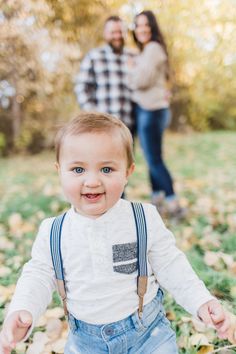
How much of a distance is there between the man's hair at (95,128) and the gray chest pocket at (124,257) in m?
0.25

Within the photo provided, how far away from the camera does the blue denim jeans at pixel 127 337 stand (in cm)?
143

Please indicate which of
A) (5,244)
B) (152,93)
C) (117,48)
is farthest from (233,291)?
(117,48)

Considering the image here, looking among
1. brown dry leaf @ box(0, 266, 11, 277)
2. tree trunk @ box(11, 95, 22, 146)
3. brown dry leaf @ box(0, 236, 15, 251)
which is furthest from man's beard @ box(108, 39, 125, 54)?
tree trunk @ box(11, 95, 22, 146)

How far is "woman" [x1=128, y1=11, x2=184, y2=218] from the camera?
3.39 m

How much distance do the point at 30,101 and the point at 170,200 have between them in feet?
13.2

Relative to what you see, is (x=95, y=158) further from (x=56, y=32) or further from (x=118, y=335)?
(x=56, y=32)

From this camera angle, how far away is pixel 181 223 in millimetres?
3467

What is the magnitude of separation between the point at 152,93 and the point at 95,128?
6.99 ft

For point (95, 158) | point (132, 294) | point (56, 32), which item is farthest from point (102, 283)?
point (56, 32)

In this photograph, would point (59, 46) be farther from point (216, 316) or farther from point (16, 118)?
point (216, 316)

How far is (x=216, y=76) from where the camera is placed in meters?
8.83

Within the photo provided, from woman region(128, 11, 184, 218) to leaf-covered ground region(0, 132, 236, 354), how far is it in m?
0.33

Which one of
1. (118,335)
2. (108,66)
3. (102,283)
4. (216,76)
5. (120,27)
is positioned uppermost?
(120,27)

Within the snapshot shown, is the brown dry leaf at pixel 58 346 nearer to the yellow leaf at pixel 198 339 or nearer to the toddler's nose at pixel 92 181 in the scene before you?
the yellow leaf at pixel 198 339
